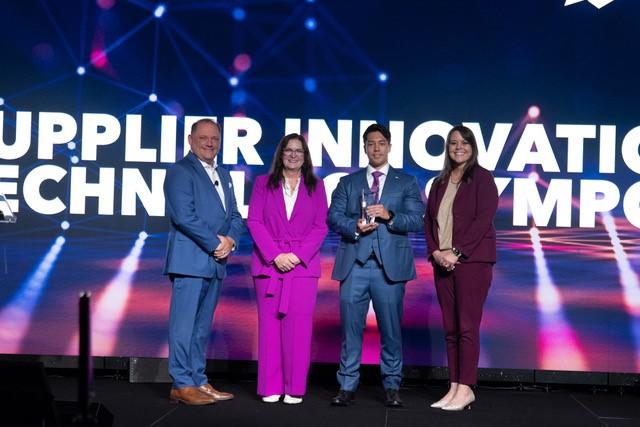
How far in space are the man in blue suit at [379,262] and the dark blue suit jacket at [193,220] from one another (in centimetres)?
65

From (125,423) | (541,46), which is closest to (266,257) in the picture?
(125,423)

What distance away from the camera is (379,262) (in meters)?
4.56

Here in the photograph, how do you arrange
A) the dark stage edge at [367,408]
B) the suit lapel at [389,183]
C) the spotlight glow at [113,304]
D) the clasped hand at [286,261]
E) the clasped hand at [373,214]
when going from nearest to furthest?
1. the dark stage edge at [367,408]
2. the clasped hand at [373,214]
3. the clasped hand at [286,261]
4. the suit lapel at [389,183]
5. the spotlight glow at [113,304]

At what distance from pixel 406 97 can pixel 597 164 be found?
1.29 meters

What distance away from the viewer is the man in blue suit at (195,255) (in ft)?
14.8

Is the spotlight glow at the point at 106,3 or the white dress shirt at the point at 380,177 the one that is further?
the spotlight glow at the point at 106,3

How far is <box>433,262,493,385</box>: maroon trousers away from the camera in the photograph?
4.47 meters

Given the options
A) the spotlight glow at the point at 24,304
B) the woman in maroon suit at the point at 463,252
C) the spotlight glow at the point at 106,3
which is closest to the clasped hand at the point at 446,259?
the woman in maroon suit at the point at 463,252

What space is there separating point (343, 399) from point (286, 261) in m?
0.82

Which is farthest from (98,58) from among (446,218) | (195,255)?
(446,218)

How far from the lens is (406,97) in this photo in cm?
546

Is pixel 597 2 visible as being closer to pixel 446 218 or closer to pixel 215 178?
pixel 446 218

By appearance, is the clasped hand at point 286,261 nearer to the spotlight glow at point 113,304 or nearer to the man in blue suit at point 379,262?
the man in blue suit at point 379,262

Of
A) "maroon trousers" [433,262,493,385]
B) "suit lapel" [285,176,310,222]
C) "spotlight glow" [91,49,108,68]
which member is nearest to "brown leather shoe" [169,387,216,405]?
"suit lapel" [285,176,310,222]
